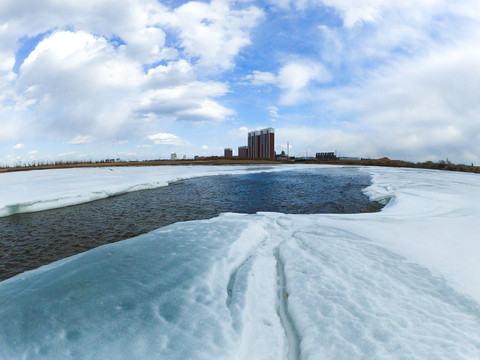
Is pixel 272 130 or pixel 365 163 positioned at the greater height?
pixel 272 130

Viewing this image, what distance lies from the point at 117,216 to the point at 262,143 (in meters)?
85.2

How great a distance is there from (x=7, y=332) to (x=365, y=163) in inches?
2882

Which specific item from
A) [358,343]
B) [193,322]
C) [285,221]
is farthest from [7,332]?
[285,221]

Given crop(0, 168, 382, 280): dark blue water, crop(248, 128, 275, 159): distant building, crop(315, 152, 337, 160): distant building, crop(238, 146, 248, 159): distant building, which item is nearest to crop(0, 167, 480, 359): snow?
crop(0, 168, 382, 280): dark blue water

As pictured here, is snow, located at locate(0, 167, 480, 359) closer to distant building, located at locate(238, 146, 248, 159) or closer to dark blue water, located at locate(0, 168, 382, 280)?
dark blue water, located at locate(0, 168, 382, 280)

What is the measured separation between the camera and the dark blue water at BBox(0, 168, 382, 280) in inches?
245

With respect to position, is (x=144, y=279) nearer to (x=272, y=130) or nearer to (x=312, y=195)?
(x=312, y=195)

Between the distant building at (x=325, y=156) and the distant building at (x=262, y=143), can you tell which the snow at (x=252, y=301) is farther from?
the distant building at (x=325, y=156)

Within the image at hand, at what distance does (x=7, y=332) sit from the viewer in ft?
8.85

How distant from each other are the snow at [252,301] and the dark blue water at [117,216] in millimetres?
2090

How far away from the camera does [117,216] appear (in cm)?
949

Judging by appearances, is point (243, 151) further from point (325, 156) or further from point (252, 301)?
point (252, 301)

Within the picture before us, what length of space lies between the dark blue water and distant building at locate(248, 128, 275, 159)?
7324 centimetres

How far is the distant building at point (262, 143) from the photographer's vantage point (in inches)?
3420
